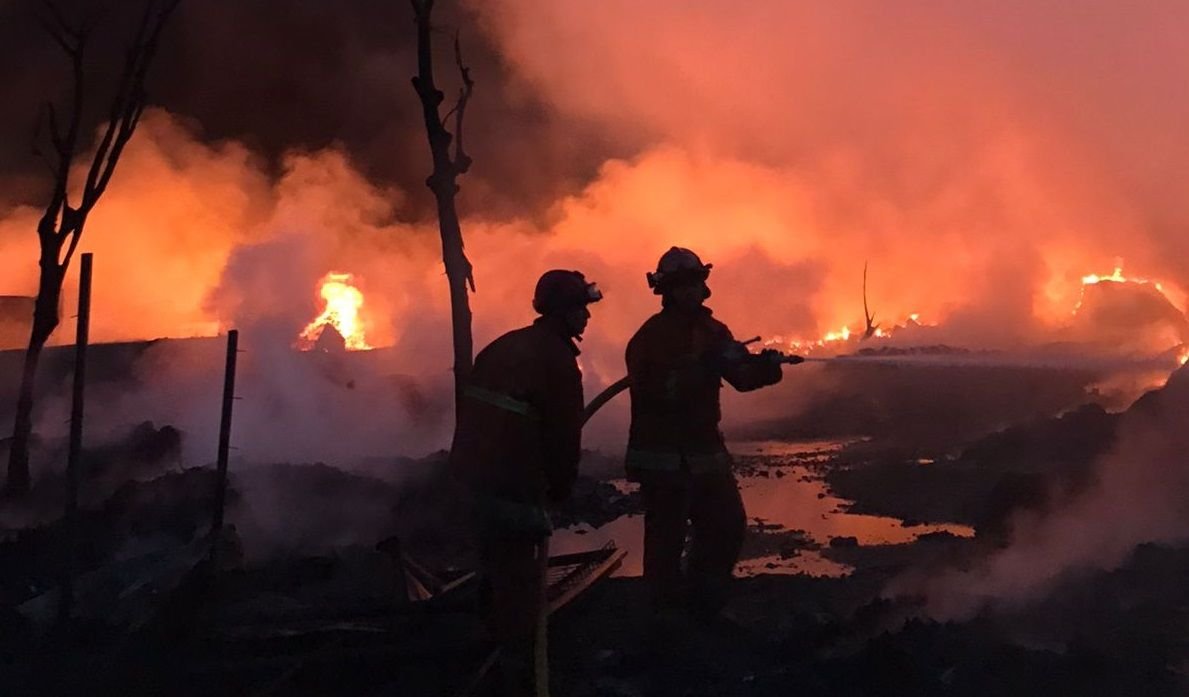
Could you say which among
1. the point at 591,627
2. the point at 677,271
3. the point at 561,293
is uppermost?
the point at 677,271

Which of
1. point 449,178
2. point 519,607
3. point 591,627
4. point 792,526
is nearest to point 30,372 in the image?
point 449,178

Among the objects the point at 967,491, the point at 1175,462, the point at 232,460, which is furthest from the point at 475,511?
the point at 232,460

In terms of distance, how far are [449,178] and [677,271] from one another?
8150mm

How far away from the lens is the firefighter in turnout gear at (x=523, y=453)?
4.76 m

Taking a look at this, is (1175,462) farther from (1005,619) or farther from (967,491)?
(967,491)

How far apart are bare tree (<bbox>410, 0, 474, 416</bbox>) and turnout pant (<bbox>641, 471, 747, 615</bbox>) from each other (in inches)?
291

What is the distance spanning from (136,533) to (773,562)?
700 centimetres

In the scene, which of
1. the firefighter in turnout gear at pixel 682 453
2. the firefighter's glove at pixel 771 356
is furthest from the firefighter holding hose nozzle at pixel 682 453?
the firefighter's glove at pixel 771 356

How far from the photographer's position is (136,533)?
11352mm

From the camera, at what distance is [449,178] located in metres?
14.1

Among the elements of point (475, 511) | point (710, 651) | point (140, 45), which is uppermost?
point (140, 45)

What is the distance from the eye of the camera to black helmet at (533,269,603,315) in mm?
4953

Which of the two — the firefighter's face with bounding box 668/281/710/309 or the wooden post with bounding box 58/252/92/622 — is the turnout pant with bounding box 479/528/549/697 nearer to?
the firefighter's face with bounding box 668/281/710/309

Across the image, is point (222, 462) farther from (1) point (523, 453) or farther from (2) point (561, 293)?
(2) point (561, 293)
